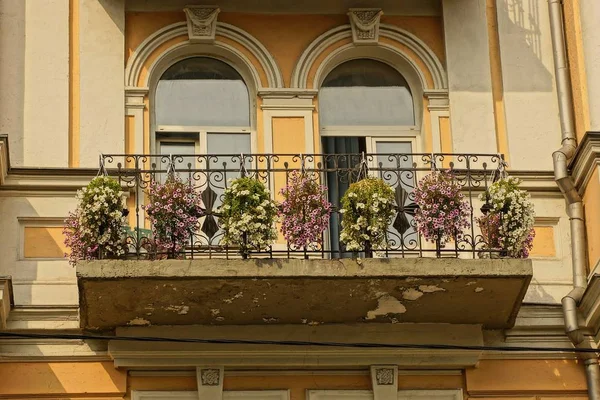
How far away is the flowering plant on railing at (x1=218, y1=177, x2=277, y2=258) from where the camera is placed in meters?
14.8

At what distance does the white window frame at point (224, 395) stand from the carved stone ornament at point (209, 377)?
0.13 meters

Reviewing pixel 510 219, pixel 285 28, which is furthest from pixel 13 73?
pixel 510 219

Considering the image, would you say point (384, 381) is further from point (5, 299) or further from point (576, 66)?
point (576, 66)

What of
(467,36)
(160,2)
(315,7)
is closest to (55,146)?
(160,2)

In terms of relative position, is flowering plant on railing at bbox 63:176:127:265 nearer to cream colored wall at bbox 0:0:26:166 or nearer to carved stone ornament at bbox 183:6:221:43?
cream colored wall at bbox 0:0:26:166

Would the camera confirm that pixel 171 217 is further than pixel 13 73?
No

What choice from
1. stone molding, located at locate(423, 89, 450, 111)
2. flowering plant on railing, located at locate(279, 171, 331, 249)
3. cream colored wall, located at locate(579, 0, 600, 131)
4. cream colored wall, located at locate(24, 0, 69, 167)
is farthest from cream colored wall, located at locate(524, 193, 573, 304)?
cream colored wall, located at locate(24, 0, 69, 167)

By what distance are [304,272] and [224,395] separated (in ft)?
4.69

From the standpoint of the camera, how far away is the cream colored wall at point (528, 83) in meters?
16.5

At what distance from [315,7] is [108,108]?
7.56ft

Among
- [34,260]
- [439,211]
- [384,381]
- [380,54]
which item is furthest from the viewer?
[380,54]

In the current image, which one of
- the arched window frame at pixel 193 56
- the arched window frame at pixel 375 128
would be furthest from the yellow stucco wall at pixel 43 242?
the arched window frame at pixel 375 128

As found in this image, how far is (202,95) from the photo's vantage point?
55.5 ft

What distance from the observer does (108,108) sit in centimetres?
1638
